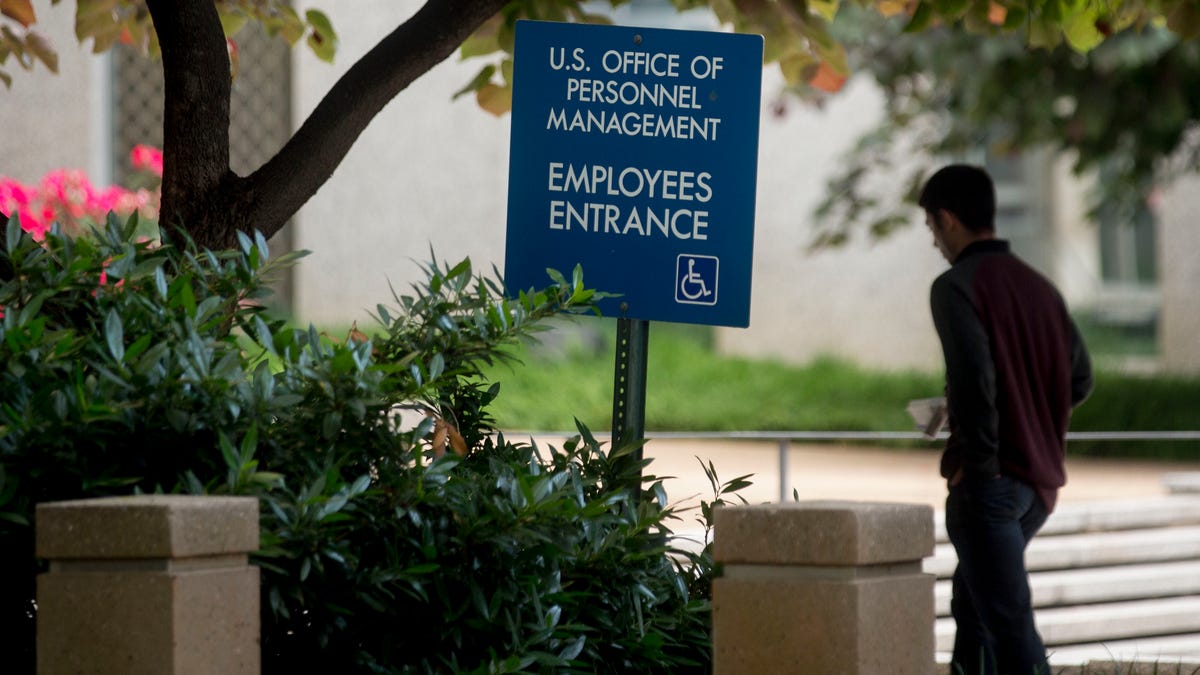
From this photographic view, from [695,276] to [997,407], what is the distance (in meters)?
1.08

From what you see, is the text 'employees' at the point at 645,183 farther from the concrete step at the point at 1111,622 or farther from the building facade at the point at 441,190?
the building facade at the point at 441,190

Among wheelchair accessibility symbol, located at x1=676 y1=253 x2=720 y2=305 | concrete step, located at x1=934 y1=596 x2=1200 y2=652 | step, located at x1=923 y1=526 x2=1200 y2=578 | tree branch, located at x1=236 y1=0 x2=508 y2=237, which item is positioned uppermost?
tree branch, located at x1=236 y1=0 x2=508 y2=237

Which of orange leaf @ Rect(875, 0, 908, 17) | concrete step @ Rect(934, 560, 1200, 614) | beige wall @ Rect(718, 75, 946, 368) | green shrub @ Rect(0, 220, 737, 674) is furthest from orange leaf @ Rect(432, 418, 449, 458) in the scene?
beige wall @ Rect(718, 75, 946, 368)

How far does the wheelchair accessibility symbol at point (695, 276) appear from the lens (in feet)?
12.8

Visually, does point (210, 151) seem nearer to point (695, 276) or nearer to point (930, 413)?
point (695, 276)

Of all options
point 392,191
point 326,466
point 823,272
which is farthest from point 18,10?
point 823,272

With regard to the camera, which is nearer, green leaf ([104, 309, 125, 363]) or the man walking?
green leaf ([104, 309, 125, 363])

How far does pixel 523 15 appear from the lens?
541cm

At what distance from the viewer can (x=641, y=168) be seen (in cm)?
394

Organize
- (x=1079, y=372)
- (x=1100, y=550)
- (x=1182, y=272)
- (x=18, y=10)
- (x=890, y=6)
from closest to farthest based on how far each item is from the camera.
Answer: (x=1079, y=372) → (x=18, y=10) → (x=890, y=6) → (x=1100, y=550) → (x=1182, y=272)

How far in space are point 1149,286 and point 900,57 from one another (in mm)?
10242

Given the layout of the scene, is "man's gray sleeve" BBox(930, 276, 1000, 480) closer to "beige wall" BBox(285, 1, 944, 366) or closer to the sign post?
the sign post

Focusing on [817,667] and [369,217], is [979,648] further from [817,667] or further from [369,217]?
[369,217]

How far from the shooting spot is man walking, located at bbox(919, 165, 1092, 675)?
4340 mm
